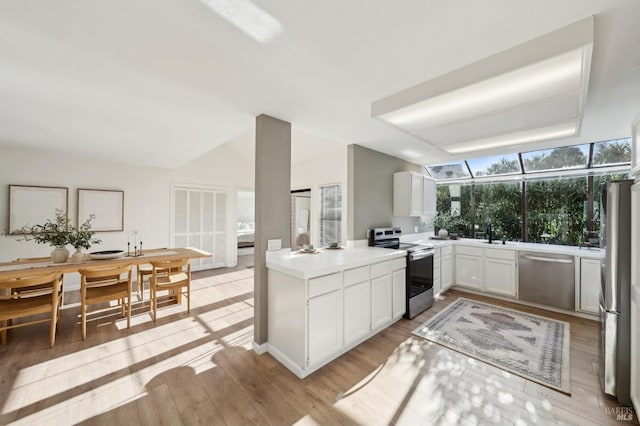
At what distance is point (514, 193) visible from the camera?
15.3 ft

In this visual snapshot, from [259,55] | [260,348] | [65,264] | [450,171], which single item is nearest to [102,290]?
[65,264]

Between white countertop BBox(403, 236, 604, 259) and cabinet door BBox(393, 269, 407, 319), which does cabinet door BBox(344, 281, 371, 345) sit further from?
white countertop BBox(403, 236, 604, 259)

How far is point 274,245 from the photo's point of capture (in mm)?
2613

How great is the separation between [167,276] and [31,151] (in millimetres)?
3301

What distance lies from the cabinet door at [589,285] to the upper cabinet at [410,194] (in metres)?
2.19

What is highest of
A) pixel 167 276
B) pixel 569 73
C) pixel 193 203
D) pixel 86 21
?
pixel 86 21

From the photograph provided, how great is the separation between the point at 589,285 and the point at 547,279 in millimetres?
416

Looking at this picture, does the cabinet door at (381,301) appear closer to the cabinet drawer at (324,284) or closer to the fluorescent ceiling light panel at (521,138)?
the cabinet drawer at (324,284)

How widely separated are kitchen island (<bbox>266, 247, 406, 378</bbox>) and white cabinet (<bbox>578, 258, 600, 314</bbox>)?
2.84 meters

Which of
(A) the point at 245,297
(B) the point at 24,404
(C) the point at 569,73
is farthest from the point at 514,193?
(B) the point at 24,404

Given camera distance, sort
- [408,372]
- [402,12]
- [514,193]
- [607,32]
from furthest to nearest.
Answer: [514,193] → [408,372] → [607,32] → [402,12]

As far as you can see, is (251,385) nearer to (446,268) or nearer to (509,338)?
(509,338)

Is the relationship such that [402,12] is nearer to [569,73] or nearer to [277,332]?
[569,73]

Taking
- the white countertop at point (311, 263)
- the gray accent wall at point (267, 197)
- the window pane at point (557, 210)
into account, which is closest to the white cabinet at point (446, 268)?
the window pane at point (557, 210)
